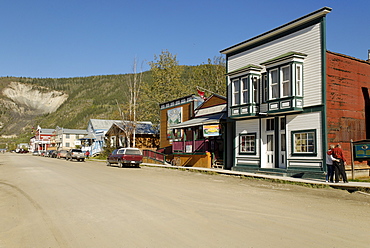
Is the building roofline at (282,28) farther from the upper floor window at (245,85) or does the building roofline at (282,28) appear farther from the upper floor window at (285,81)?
the upper floor window at (285,81)

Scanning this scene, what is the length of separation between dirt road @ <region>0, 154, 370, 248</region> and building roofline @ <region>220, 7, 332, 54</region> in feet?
32.1

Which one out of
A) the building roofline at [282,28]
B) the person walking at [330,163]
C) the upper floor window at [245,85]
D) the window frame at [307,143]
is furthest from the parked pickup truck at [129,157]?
the person walking at [330,163]

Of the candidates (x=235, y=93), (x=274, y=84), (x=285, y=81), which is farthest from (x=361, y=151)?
(x=235, y=93)

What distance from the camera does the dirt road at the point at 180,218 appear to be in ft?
21.3

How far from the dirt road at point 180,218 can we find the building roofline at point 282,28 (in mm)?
9779

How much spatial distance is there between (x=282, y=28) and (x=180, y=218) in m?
15.7

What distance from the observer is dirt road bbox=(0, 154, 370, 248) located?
6488 mm

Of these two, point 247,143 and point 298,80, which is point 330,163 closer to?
point 298,80

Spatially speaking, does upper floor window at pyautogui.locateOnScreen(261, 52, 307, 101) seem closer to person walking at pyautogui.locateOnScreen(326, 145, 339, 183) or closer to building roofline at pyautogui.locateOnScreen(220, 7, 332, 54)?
building roofline at pyautogui.locateOnScreen(220, 7, 332, 54)

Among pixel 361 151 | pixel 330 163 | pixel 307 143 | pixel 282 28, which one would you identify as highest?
pixel 282 28

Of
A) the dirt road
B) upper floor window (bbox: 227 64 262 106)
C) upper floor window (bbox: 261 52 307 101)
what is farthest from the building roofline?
the dirt road

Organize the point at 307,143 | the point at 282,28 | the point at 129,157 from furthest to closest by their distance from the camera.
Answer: the point at 129,157, the point at 282,28, the point at 307,143

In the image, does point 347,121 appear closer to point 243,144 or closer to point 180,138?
point 243,144

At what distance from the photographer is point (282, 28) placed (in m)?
20.5
